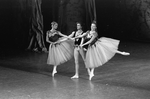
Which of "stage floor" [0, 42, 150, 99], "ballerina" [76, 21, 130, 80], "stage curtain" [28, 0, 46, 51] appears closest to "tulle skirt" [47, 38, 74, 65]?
"stage floor" [0, 42, 150, 99]

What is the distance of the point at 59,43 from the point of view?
11492 millimetres

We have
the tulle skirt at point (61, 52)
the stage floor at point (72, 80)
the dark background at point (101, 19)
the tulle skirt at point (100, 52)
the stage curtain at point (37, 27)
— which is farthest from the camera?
the dark background at point (101, 19)

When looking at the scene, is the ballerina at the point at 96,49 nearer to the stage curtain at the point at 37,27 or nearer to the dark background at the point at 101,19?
the stage curtain at the point at 37,27

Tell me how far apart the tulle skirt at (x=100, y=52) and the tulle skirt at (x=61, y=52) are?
87 centimetres

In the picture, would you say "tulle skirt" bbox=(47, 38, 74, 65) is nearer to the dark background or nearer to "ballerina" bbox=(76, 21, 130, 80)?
"ballerina" bbox=(76, 21, 130, 80)

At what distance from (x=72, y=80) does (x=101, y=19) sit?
10783 mm

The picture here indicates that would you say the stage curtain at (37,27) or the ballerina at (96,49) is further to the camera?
the stage curtain at (37,27)

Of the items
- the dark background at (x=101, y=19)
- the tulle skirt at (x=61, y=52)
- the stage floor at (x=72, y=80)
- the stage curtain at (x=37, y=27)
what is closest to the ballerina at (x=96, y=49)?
the stage floor at (x=72, y=80)

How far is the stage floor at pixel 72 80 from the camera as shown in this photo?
889 centimetres

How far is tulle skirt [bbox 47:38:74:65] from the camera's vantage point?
1140cm

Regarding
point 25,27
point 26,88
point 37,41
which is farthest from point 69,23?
point 26,88

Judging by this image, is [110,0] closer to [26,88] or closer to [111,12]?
[111,12]

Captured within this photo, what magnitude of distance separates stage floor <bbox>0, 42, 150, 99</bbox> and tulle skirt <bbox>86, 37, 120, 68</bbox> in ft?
1.72

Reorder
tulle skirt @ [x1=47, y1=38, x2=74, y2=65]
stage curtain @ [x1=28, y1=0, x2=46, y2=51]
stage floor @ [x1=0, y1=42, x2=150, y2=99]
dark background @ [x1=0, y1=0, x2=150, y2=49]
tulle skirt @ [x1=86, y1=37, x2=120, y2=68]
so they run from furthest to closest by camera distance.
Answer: dark background @ [x1=0, y1=0, x2=150, y2=49], stage curtain @ [x1=28, y1=0, x2=46, y2=51], tulle skirt @ [x1=47, y1=38, x2=74, y2=65], tulle skirt @ [x1=86, y1=37, x2=120, y2=68], stage floor @ [x1=0, y1=42, x2=150, y2=99]
